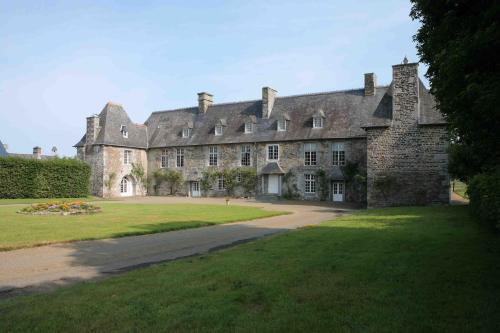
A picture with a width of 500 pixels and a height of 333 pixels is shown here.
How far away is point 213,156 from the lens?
3841cm

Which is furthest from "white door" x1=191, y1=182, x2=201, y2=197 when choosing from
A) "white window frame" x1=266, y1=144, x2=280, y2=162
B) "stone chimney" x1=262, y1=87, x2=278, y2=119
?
"stone chimney" x1=262, y1=87, x2=278, y2=119

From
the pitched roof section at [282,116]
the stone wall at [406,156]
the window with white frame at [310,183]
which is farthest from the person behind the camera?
the window with white frame at [310,183]

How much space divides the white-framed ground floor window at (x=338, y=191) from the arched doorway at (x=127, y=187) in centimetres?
2000

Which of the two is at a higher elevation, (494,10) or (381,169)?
(494,10)

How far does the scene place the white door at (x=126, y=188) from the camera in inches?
1578

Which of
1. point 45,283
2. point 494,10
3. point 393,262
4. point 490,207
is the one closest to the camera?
point 494,10

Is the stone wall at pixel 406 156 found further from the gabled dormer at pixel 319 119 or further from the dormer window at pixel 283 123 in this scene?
the dormer window at pixel 283 123

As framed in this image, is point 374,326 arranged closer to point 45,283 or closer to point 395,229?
point 45,283

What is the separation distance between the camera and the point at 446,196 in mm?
24188

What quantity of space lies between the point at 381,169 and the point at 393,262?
18.9 metres

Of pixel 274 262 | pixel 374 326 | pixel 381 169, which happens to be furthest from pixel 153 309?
pixel 381 169

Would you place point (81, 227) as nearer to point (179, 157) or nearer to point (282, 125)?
point (282, 125)

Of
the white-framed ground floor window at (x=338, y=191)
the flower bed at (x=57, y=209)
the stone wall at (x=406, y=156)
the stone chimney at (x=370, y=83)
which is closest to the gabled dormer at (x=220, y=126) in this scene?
the white-framed ground floor window at (x=338, y=191)

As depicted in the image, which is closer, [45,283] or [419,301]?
[419,301]
